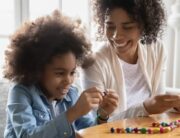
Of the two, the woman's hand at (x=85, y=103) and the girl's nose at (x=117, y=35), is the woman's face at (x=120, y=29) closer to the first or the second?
the girl's nose at (x=117, y=35)

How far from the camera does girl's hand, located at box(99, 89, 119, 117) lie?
1.13 m

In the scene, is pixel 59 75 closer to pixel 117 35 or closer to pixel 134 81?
pixel 117 35

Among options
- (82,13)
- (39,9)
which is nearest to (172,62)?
(82,13)

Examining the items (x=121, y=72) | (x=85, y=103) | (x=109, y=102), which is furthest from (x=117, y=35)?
(x=85, y=103)

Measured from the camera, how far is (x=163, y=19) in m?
1.48

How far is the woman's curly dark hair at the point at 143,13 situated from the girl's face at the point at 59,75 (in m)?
0.31

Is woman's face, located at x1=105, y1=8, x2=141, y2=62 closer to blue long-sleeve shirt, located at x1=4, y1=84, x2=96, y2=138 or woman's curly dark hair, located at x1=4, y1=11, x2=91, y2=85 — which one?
woman's curly dark hair, located at x1=4, y1=11, x2=91, y2=85

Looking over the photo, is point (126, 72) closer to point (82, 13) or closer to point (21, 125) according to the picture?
point (21, 125)

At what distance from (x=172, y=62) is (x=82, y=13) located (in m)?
0.71

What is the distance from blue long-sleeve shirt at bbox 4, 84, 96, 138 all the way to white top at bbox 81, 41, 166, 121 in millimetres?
159

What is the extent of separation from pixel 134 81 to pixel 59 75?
413 mm

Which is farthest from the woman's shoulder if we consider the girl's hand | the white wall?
the white wall

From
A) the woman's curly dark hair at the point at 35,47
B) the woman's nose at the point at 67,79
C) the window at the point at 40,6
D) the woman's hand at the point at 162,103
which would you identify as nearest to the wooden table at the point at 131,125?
A: the woman's hand at the point at 162,103

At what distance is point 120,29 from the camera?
1.30 m
